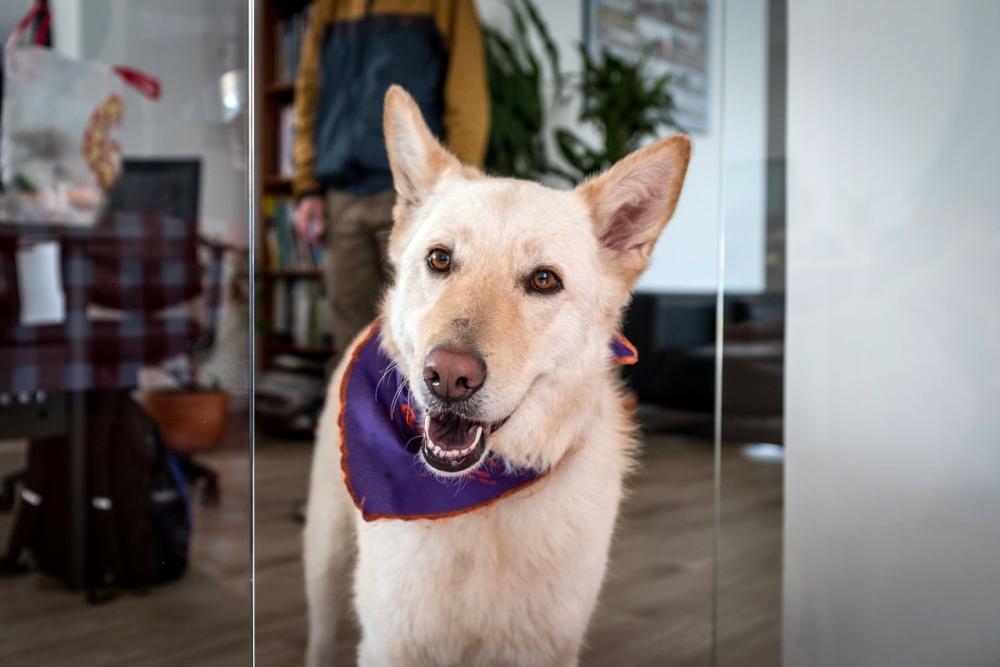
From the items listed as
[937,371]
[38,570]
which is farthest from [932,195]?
[38,570]

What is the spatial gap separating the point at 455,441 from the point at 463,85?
772 millimetres

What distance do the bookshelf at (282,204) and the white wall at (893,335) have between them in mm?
2060

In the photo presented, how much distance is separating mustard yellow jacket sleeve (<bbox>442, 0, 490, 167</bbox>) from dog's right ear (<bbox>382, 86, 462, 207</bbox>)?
0.29 metres

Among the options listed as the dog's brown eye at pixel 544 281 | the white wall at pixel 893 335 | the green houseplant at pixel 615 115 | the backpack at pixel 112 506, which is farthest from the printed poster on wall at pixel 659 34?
the backpack at pixel 112 506

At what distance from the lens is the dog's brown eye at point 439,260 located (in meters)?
1.10

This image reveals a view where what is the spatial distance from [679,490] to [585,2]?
2.40 metres

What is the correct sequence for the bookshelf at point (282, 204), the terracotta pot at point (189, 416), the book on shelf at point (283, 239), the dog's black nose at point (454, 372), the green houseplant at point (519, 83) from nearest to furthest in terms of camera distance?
the dog's black nose at point (454, 372) < the terracotta pot at point (189, 416) < the green houseplant at point (519, 83) < the book on shelf at point (283, 239) < the bookshelf at point (282, 204)

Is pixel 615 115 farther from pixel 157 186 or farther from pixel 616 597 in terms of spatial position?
pixel 616 597

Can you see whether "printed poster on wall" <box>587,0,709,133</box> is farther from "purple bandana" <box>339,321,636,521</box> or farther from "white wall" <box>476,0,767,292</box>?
"purple bandana" <box>339,321,636,521</box>

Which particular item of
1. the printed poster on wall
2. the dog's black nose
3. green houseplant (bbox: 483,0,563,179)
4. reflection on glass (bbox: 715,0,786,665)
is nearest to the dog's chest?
the dog's black nose

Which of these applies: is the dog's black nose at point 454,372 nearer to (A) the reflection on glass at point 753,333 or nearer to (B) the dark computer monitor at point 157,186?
(A) the reflection on glass at point 753,333

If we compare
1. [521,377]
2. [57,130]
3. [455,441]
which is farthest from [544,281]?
[57,130]

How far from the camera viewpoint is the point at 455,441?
38.7 inches

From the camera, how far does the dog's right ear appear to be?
115 cm
